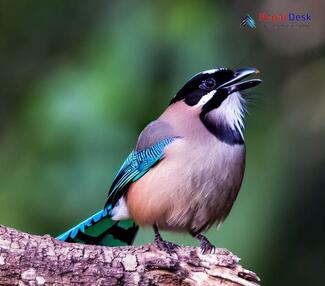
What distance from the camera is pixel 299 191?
5.74 m

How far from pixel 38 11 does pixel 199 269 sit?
2.98 metres

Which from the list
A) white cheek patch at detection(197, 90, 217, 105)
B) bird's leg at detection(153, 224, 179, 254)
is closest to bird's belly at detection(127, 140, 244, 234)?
bird's leg at detection(153, 224, 179, 254)

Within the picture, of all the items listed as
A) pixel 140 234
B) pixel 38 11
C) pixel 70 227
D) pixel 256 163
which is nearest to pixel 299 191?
pixel 256 163

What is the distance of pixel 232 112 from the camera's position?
5.05m

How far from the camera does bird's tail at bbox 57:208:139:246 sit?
5156 mm

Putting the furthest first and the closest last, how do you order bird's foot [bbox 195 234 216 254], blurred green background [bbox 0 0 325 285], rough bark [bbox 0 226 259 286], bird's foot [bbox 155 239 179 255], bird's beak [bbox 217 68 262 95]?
blurred green background [bbox 0 0 325 285] < bird's beak [bbox 217 68 262 95] < bird's foot [bbox 195 234 216 254] < bird's foot [bbox 155 239 179 255] < rough bark [bbox 0 226 259 286]

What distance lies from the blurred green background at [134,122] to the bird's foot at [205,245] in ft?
0.39

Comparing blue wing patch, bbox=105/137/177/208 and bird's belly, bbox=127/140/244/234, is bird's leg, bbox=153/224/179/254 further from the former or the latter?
blue wing patch, bbox=105/137/177/208

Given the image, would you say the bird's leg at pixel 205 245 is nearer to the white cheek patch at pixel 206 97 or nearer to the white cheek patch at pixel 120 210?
the white cheek patch at pixel 120 210

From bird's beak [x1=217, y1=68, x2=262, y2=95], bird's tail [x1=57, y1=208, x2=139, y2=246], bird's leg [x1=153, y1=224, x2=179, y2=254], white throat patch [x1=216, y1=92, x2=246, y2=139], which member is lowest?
bird's tail [x1=57, y1=208, x2=139, y2=246]

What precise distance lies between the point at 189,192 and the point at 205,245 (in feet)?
1.06

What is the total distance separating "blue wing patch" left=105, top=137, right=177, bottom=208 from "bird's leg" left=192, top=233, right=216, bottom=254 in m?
0.53

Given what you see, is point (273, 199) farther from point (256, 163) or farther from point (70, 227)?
point (70, 227)

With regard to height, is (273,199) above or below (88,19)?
below
